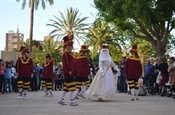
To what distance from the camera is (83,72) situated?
Answer: 14.6m

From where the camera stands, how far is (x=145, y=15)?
27312 millimetres

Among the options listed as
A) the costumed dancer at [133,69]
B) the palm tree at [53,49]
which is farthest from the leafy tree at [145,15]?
the palm tree at [53,49]

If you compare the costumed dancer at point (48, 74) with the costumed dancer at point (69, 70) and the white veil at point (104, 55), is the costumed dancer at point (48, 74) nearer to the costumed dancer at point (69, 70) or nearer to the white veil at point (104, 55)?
the white veil at point (104, 55)

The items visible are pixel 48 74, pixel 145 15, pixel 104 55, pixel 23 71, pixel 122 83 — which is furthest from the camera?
pixel 145 15

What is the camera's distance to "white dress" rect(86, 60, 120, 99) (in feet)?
46.0

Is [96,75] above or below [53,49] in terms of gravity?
below

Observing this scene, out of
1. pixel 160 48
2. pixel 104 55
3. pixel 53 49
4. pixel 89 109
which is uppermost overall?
pixel 53 49

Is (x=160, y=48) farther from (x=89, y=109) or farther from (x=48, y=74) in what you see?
(x=89, y=109)

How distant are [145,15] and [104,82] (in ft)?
46.9

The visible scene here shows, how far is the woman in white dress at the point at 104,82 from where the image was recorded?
14.0m

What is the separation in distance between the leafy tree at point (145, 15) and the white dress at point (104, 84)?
12.9 meters

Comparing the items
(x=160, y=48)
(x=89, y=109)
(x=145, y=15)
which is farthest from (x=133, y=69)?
(x=160, y=48)

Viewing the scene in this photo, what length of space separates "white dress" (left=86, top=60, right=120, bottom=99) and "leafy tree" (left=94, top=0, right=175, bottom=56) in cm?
1288

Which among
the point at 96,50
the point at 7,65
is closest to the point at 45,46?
the point at 96,50
